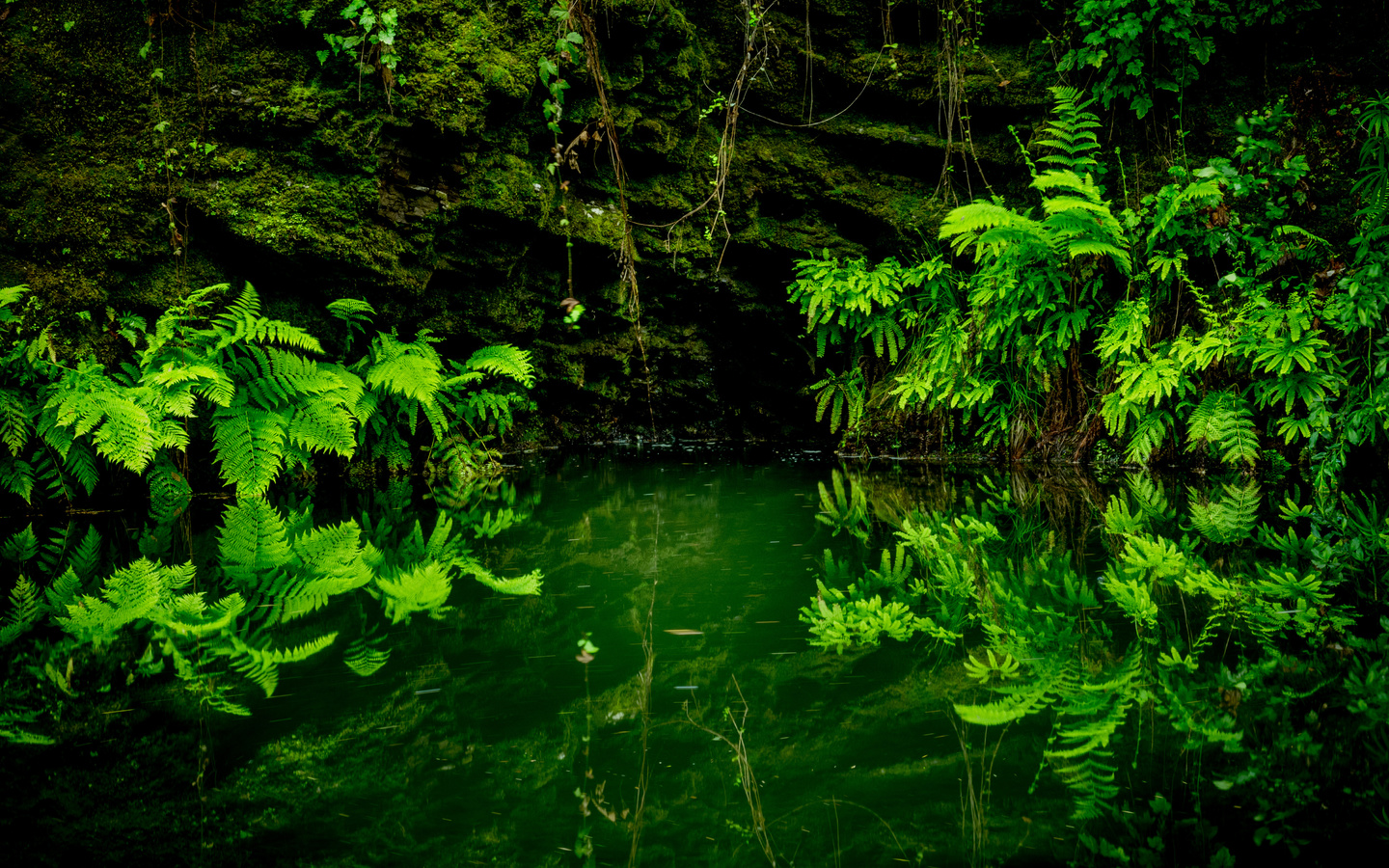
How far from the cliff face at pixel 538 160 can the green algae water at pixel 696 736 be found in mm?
4164

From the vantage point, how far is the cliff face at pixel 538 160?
6059 millimetres

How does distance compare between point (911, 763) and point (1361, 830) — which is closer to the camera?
point (1361, 830)

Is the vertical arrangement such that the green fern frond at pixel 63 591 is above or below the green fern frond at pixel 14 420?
below

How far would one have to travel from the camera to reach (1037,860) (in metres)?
1.59

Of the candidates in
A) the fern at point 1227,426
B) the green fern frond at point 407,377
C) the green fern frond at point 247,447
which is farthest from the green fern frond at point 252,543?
the fern at point 1227,426

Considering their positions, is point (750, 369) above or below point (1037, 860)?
above

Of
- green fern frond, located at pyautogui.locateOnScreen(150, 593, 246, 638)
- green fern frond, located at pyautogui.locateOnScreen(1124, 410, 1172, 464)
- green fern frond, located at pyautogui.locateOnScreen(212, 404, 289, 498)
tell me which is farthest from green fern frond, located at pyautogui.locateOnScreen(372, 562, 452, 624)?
green fern frond, located at pyautogui.locateOnScreen(1124, 410, 1172, 464)

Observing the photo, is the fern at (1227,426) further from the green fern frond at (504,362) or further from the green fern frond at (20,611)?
the green fern frond at (20,611)

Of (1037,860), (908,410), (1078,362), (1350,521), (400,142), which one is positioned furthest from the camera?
(908,410)

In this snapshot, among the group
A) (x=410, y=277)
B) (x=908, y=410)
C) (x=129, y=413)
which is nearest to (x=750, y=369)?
(x=908, y=410)

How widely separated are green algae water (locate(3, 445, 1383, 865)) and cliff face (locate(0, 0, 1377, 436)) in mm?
4164

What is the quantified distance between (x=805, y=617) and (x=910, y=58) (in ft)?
20.1

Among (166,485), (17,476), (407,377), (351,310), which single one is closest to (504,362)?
(407,377)

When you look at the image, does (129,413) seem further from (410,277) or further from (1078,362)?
(1078,362)
